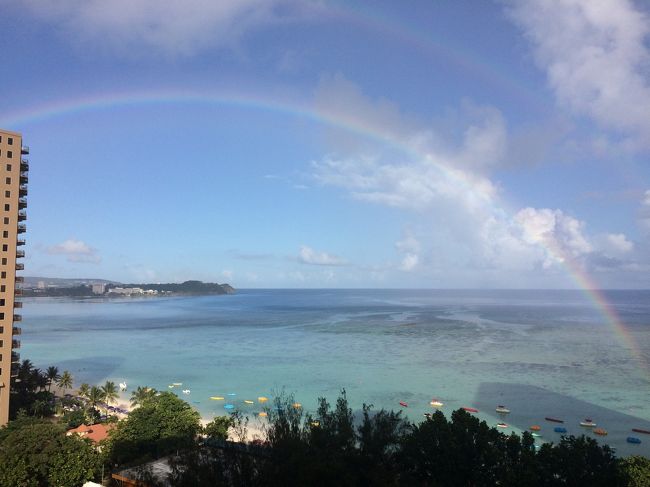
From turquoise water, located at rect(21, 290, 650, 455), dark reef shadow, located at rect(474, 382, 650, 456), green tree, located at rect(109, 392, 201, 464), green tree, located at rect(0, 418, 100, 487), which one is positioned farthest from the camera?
turquoise water, located at rect(21, 290, 650, 455)

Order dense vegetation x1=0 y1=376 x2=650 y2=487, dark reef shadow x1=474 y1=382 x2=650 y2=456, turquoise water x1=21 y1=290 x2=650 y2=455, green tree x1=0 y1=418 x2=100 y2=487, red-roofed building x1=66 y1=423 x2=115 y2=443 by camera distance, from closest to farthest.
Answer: dense vegetation x1=0 y1=376 x2=650 y2=487 → green tree x1=0 y1=418 x2=100 y2=487 → red-roofed building x1=66 y1=423 x2=115 y2=443 → dark reef shadow x1=474 y1=382 x2=650 y2=456 → turquoise water x1=21 y1=290 x2=650 y2=455

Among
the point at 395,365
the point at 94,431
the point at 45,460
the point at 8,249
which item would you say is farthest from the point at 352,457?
the point at 395,365

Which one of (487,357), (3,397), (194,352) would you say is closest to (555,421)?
(487,357)

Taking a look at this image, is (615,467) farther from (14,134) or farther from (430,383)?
(14,134)

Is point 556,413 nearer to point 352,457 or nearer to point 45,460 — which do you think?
point 352,457

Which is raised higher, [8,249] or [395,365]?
[8,249]

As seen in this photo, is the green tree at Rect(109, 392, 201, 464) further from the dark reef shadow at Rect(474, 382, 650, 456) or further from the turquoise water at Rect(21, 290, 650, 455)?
the dark reef shadow at Rect(474, 382, 650, 456)

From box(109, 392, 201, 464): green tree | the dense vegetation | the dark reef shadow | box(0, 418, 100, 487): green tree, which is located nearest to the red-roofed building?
box(109, 392, 201, 464): green tree
